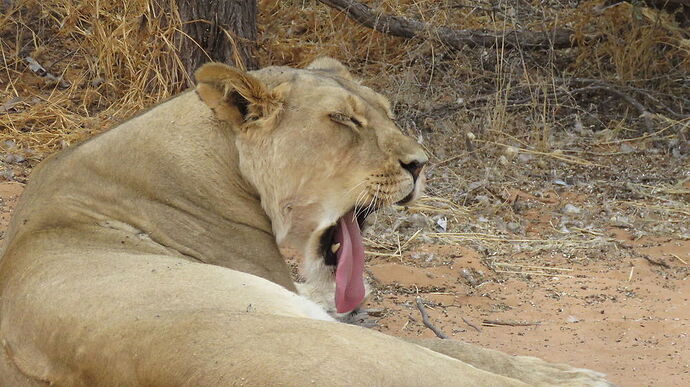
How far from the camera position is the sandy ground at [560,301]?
4.63 metres

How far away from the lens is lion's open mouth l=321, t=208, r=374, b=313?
4.28 meters

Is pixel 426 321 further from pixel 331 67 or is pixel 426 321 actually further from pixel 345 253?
pixel 331 67

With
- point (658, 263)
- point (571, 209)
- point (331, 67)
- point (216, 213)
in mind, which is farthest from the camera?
point (571, 209)

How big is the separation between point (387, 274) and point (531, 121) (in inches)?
104

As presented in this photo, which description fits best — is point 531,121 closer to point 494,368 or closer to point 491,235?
point 491,235

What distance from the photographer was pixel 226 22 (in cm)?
737

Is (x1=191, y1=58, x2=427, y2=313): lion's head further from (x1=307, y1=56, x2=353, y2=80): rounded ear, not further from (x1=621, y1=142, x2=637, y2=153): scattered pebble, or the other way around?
(x1=621, y1=142, x2=637, y2=153): scattered pebble

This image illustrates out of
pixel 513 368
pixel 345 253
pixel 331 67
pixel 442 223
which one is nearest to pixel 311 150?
pixel 345 253

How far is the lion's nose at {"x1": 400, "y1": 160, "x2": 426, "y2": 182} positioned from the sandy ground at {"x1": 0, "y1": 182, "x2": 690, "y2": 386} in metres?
0.92

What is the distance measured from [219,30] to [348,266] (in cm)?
346

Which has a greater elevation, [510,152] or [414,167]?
[414,167]

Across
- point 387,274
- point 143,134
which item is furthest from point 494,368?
point 387,274

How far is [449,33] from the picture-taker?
8.68 m

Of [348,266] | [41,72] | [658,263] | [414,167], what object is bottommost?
[41,72]
